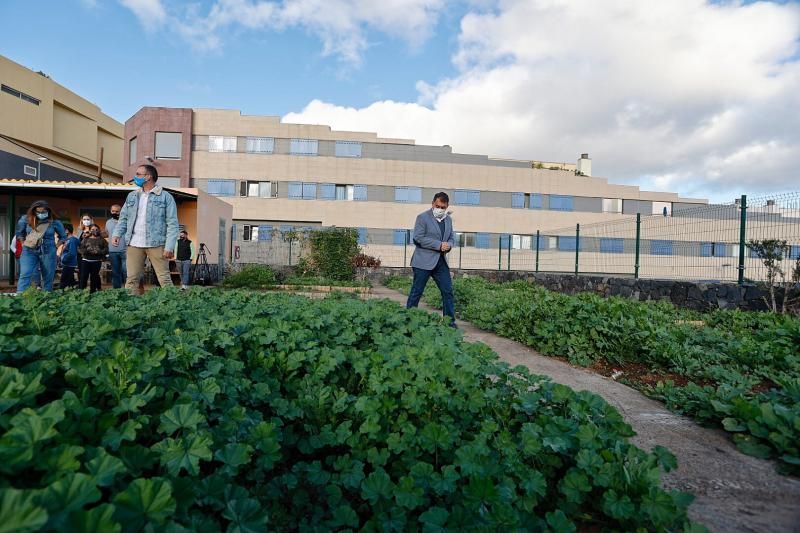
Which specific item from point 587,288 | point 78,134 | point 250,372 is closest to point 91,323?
point 250,372

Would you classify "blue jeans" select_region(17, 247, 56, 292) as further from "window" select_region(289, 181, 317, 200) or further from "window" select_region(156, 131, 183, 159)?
"window" select_region(156, 131, 183, 159)

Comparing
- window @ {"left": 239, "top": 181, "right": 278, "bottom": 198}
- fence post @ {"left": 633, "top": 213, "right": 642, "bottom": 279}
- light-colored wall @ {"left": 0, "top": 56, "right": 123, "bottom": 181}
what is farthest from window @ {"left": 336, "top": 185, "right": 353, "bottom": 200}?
fence post @ {"left": 633, "top": 213, "right": 642, "bottom": 279}

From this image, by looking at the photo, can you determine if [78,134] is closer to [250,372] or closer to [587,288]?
[587,288]

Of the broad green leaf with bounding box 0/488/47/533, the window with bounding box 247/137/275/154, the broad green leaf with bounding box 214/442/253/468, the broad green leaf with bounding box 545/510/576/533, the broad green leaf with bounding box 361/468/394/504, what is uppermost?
the window with bounding box 247/137/275/154

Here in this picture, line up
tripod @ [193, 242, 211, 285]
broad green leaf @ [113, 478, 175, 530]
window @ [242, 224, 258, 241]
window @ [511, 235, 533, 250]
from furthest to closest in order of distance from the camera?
window @ [511, 235, 533, 250], window @ [242, 224, 258, 241], tripod @ [193, 242, 211, 285], broad green leaf @ [113, 478, 175, 530]

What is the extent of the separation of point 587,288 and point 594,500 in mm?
10978

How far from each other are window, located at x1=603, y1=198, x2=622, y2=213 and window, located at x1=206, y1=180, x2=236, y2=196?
30727mm

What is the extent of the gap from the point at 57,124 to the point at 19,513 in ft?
124

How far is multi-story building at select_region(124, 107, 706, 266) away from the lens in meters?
32.4

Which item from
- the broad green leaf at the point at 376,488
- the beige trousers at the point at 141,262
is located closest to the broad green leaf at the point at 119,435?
the broad green leaf at the point at 376,488

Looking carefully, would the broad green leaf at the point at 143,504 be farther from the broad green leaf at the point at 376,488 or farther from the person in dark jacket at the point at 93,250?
the person in dark jacket at the point at 93,250

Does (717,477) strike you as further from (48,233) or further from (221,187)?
(221,187)

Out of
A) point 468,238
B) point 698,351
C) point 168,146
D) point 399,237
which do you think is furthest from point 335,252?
point 168,146

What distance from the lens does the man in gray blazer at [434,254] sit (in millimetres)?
6117
